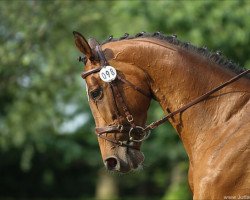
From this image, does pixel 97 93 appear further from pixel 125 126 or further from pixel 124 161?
pixel 124 161

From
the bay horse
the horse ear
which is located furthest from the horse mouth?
the horse ear

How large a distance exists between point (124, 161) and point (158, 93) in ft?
2.02

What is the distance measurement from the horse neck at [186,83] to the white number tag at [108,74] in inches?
8.3

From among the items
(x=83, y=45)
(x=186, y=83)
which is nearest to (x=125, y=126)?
(x=186, y=83)

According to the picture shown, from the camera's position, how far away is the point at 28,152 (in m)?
23.7

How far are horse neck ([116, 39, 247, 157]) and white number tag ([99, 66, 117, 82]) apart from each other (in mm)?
210

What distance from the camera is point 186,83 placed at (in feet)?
16.9

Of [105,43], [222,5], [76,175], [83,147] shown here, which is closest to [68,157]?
[83,147]

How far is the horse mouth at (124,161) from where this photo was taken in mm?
5152

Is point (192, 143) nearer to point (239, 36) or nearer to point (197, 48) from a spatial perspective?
point (197, 48)

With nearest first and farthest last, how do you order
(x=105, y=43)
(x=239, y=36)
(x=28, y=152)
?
1. (x=105, y=43)
2. (x=239, y=36)
3. (x=28, y=152)

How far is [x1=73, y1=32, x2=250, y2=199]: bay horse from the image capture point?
504 centimetres

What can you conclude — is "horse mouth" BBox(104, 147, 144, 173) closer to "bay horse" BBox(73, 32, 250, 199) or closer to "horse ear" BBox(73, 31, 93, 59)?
"bay horse" BBox(73, 32, 250, 199)

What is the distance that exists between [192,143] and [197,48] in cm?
80
